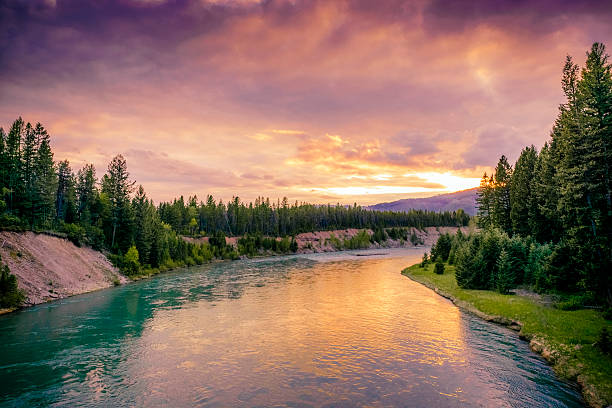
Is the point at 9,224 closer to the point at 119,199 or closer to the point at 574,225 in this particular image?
the point at 119,199

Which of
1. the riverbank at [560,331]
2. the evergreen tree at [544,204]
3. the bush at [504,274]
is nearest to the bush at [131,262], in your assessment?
the riverbank at [560,331]

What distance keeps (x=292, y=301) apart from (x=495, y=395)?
30.4m

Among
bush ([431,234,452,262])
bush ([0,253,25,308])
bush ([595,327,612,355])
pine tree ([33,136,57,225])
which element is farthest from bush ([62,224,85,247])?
bush ([595,327,612,355])

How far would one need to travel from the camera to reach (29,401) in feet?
66.2

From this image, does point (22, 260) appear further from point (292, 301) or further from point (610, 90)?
point (610, 90)

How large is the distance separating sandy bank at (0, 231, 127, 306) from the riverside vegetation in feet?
192

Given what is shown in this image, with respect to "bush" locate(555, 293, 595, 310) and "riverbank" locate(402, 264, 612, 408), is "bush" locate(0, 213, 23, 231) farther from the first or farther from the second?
"bush" locate(555, 293, 595, 310)

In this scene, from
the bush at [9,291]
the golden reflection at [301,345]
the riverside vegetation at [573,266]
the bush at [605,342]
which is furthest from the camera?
the bush at [9,291]

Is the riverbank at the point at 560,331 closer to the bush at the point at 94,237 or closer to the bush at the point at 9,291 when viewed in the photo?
the bush at the point at 9,291

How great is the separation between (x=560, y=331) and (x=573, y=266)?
13.6 m

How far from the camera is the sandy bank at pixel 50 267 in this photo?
4969cm

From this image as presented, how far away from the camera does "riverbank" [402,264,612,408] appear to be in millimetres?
19781

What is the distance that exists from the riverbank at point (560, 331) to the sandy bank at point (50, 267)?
5776cm

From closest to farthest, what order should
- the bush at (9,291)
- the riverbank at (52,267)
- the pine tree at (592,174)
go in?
the pine tree at (592,174) → the bush at (9,291) → the riverbank at (52,267)
